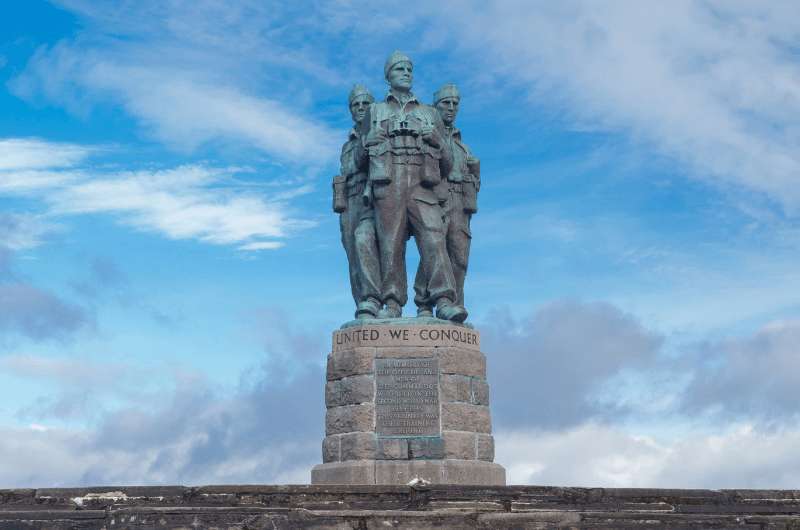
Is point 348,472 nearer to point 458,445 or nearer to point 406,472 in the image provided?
point 406,472

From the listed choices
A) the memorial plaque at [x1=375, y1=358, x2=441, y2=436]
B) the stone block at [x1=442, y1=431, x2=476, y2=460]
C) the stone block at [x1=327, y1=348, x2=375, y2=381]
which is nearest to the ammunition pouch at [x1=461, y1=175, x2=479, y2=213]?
the memorial plaque at [x1=375, y1=358, x2=441, y2=436]

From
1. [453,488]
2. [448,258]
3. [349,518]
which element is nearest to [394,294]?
[448,258]

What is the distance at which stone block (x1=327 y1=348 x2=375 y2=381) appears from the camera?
677 inches

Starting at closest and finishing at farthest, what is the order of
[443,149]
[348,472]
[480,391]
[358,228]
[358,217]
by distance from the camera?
[348,472] < [480,391] < [443,149] < [358,228] < [358,217]

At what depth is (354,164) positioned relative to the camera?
1886 centimetres

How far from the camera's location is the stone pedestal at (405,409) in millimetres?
16766

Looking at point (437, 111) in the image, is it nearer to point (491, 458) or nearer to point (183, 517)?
point (491, 458)

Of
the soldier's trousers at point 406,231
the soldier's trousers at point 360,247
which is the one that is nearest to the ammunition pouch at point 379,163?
the soldier's trousers at point 406,231

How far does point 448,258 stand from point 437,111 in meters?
2.50

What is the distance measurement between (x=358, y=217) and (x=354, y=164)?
2.96 feet

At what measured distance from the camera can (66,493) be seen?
42.3 ft

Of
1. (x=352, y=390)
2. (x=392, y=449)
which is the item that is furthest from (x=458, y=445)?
(x=352, y=390)

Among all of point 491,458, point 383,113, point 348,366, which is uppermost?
point 383,113

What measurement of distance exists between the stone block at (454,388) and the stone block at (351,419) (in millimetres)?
1113
